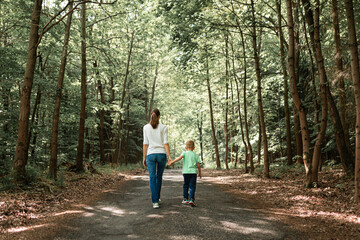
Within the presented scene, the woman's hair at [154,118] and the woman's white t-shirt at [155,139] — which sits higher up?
the woman's hair at [154,118]

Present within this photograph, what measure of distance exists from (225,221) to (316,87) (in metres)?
7.46

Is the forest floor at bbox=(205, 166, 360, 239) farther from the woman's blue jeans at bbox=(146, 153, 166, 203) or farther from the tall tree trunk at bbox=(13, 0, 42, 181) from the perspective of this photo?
the tall tree trunk at bbox=(13, 0, 42, 181)

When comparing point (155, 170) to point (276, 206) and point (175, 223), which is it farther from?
point (276, 206)

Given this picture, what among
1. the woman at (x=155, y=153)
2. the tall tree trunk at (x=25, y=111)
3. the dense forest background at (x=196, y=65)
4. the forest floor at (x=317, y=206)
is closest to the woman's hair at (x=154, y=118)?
the woman at (x=155, y=153)

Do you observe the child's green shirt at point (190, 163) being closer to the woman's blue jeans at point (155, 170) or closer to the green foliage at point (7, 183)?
the woman's blue jeans at point (155, 170)

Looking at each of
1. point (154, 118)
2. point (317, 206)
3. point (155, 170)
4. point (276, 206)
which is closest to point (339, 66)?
point (317, 206)

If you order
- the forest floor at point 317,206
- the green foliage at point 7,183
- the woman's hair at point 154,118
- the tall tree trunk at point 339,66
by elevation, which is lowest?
the forest floor at point 317,206

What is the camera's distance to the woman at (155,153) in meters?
6.01

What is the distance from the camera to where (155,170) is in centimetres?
612

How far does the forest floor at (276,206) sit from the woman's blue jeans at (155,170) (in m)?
1.89

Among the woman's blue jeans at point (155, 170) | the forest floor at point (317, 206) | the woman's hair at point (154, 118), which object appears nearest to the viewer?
the forest floor at point (317, 206)

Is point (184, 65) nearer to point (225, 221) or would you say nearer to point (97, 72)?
point (97, 72)

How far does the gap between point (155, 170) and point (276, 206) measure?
10.5 ft

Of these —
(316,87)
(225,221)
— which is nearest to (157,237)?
(225,221)
